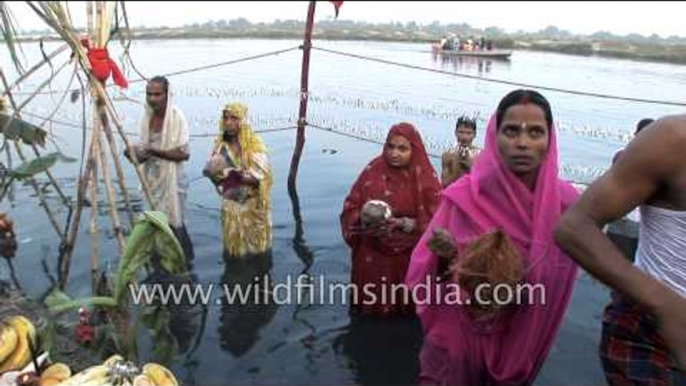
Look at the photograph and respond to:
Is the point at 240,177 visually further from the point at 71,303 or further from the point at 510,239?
the point at 510,239

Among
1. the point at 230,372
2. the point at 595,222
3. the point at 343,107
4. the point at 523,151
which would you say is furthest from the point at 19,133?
the point at 343,107

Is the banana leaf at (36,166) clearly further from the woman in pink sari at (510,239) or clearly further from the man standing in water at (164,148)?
the man standing in water at (164,148)

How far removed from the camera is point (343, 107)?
46.8 feet

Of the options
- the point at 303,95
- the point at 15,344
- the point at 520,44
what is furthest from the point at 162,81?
the point at 520,44

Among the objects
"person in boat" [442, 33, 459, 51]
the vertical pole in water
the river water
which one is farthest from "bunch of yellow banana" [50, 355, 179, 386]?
"person in boat" [442, 33, 459, 51]

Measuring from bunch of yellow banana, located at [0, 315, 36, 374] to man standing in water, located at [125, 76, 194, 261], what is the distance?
2693 millimetres

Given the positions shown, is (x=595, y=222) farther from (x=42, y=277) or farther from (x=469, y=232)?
(x=42, y=277)

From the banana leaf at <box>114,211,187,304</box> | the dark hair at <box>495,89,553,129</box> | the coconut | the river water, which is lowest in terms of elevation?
the river water

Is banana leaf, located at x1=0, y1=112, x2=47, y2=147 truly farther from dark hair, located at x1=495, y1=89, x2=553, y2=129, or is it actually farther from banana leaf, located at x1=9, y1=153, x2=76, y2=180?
dark hair, located at x1=495, y1=89, x2=553, y2=129

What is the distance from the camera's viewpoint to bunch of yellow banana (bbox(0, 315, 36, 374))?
7.29 feet

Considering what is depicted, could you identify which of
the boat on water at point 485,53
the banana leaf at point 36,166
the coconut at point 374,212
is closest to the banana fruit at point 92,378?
the banana leaf at point 36,166

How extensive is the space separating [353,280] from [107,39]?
7.31 feet

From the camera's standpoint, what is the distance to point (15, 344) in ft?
7.47

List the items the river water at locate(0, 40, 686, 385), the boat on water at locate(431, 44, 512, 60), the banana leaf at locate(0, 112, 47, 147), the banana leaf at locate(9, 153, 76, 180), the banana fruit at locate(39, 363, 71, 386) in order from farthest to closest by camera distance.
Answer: the boat on water at locate(431, 44, 512, 60), the river water at locate(0, 40, 686, 385), the banana leaf at locate(0, 112, 47, 147), the banana leaf at locate(9, 153, 76, 180), the banana fruit at locate(39, 363, 71, 386)
